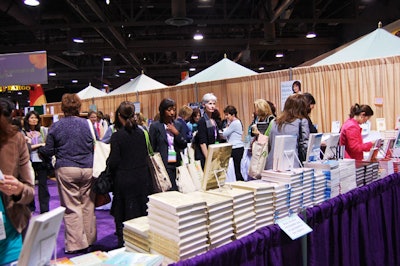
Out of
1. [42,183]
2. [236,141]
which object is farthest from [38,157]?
[236,141]

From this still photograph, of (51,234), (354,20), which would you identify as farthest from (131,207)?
(354,20)

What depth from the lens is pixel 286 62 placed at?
1816cm

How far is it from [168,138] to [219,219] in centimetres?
189

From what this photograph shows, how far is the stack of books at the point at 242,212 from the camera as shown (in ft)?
5.40

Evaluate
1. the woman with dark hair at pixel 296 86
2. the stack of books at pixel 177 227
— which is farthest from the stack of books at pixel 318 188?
the woman with dark hair at pixel 296 86

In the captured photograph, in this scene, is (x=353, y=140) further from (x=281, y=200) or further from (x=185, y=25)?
(x=185, y=25)

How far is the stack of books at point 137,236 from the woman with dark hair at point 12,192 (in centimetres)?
43

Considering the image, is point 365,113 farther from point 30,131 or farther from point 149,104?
point 149,104

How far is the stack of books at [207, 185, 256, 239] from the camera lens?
1645 mm

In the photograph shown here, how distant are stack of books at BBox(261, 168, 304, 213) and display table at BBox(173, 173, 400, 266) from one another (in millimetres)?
85

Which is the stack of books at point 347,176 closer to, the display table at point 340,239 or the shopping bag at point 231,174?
the display table at point 340,239

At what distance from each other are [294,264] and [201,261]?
0.71 metres

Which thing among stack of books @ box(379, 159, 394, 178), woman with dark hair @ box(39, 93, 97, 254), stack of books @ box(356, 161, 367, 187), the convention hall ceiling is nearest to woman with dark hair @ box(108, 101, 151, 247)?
woman with dark hair @ box(39, 93, 97, 254)

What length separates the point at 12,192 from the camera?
1.38 metres
